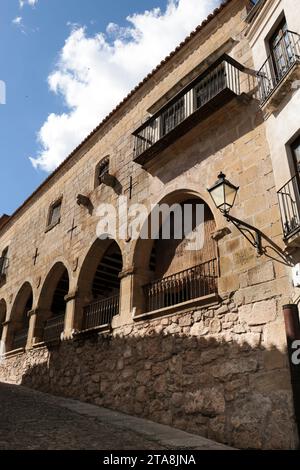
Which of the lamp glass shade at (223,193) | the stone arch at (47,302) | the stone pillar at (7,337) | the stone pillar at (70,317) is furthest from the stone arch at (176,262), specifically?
the stone pillar at (7,337)

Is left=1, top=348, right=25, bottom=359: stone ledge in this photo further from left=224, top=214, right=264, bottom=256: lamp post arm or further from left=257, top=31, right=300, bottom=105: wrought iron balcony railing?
left=257, top=31, right=300, bottom=105: wrought iron balcony railing

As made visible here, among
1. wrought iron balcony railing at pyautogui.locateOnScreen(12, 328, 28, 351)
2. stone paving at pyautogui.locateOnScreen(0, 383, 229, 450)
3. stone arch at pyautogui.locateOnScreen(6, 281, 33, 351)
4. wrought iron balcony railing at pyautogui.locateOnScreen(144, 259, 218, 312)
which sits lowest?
stone paving at pyautogui.locateOnScreen(0, 383, 229, 450)

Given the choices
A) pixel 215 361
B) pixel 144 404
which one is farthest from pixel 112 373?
pixel 215 361

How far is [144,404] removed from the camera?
21.0ft

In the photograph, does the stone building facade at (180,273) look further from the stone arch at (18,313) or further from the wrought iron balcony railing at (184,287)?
the stone arch at (18,313)

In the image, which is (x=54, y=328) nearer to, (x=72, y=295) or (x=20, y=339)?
(x=72, y=295)

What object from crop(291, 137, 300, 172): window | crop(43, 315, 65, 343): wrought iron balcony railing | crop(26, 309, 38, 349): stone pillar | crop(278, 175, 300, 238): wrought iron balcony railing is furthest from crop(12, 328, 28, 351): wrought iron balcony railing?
crop(291, 137, 300, 172): window

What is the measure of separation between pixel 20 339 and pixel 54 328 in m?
2.47

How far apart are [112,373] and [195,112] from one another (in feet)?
17.3

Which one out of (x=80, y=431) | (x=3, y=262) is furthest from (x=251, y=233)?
(x=3, y=262)

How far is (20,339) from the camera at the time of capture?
39.9 feet

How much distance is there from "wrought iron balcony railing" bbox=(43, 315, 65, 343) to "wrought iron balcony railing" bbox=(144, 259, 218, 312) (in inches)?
134

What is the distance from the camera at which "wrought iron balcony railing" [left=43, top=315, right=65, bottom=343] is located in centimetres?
1002
